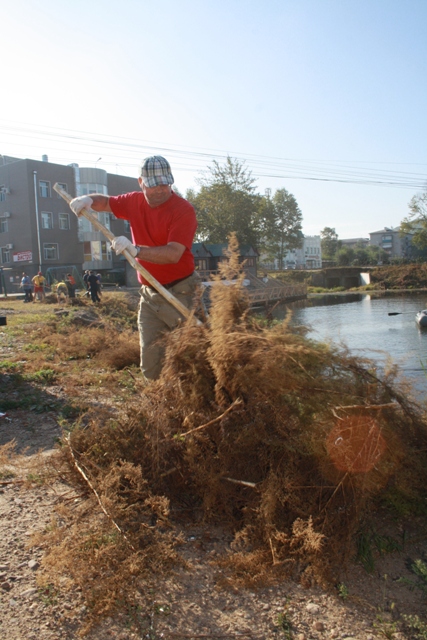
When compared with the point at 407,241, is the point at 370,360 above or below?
below

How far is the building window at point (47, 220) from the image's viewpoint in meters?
49.1

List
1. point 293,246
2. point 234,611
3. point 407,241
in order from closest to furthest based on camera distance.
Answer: point 234,611 < point 293,246 < point 407,241

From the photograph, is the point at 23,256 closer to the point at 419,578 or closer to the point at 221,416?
the point at 221,416

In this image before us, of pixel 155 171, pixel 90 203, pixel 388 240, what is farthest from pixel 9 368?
pixel 388 240

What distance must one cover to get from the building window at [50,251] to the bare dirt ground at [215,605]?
49195 millimetres

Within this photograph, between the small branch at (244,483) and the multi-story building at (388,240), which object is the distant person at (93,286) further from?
the multi-story building at (388,240)

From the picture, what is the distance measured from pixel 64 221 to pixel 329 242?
103755 mm

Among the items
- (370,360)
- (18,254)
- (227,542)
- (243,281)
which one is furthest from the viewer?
(18,254)

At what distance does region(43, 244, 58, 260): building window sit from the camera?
49.4 meters

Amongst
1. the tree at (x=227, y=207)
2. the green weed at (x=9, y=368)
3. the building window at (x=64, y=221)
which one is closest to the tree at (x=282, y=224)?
the tree at (x=227, y=207)

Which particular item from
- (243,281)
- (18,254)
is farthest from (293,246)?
(243,281)

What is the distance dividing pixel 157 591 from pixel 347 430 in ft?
3.76

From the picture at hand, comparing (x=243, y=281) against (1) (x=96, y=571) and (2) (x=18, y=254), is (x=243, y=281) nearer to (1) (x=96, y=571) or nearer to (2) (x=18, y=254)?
(1) (x=96, y=571)

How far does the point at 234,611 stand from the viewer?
227cm
